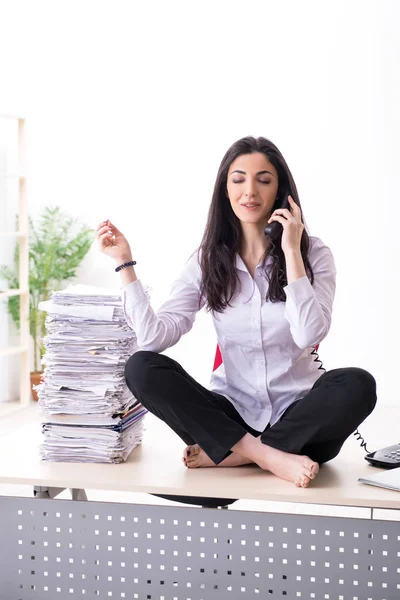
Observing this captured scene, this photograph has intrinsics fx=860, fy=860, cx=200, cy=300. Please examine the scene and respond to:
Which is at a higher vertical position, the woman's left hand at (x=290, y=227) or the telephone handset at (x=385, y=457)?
the woman's left hand at (x=290, y=227)

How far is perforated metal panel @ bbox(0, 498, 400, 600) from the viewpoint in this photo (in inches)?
77.1

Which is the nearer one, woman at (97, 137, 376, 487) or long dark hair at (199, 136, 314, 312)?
woman at (97, 137, 376, 487)

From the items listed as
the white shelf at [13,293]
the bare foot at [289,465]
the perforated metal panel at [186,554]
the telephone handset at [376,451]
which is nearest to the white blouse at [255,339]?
the telephone handset at [376,451]

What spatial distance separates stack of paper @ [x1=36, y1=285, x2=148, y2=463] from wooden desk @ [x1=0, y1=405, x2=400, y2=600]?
0.06 meters

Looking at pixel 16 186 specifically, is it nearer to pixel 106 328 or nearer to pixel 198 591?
pixel 106 328

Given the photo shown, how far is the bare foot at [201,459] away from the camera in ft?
7.22

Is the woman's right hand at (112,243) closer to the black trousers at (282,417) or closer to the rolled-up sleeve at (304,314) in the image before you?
the black trousers at (282,417)

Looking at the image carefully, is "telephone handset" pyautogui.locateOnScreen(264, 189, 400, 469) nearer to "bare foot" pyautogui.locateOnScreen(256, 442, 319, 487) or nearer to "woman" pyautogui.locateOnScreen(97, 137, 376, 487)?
"woman" pyautogui.locateOnScreen(97, 137, 376, 487)

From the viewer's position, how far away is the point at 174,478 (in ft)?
6.88

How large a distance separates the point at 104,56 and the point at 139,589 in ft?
13.5

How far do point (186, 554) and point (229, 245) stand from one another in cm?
88

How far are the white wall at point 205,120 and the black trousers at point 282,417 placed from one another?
10.4 ft

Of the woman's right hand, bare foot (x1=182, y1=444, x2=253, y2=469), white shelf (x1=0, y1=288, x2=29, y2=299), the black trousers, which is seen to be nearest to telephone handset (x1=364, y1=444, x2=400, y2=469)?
the black trousers

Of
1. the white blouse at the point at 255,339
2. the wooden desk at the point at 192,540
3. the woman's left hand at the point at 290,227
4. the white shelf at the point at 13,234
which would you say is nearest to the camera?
the wooden desk at the point at 192,540
